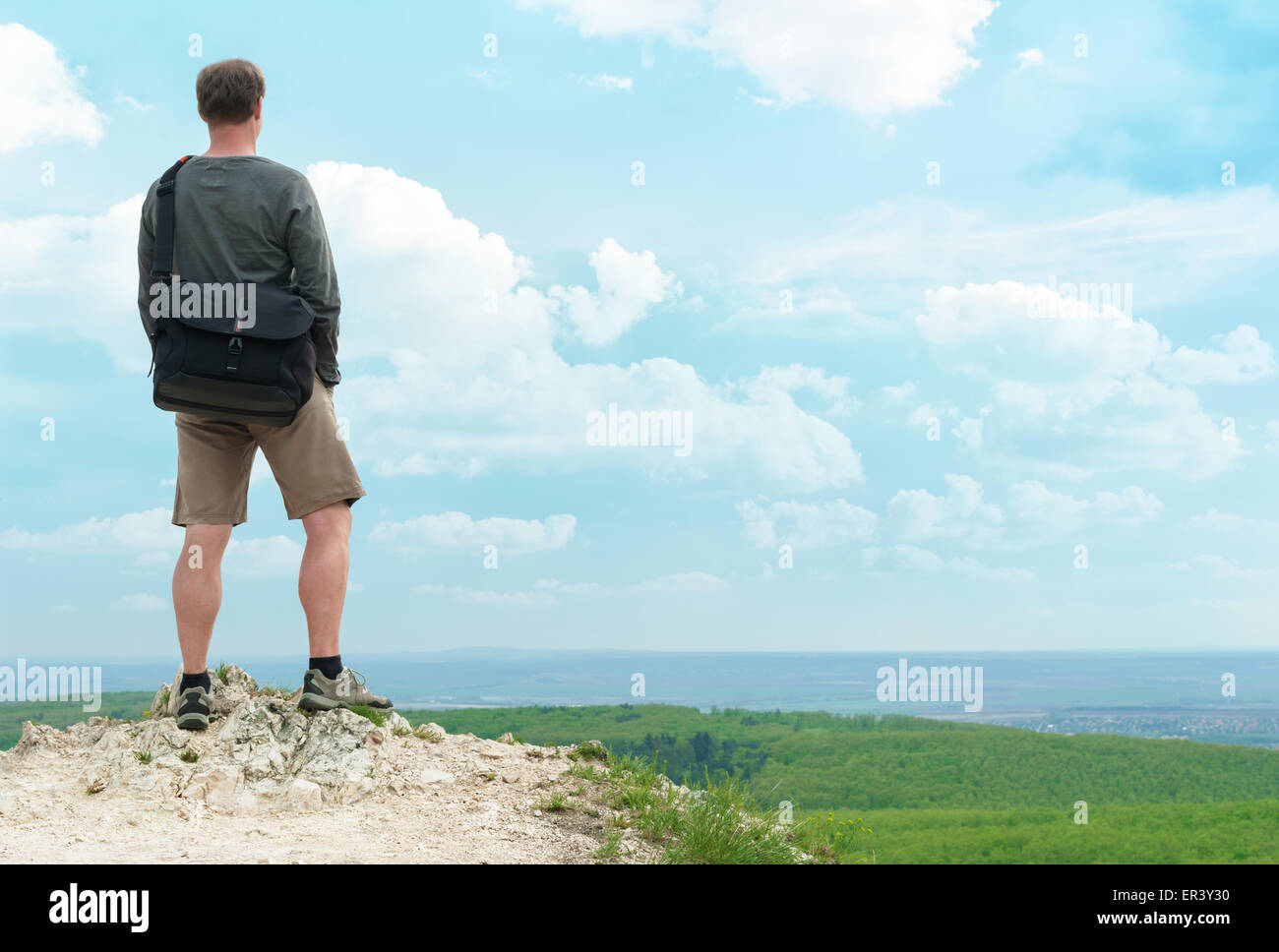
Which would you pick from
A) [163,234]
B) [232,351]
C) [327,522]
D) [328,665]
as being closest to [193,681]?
[328,665]

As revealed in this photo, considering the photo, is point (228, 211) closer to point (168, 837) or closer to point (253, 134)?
point (253, 134)

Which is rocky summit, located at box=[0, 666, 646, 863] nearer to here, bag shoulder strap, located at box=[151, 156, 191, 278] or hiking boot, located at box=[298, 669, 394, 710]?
hiking boot, located at box=[298, 669, 394, 710]

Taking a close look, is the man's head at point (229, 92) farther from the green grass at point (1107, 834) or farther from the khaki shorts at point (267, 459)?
the green grass at point (1107, 834)

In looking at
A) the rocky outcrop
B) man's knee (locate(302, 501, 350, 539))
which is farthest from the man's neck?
the rocky outcrop

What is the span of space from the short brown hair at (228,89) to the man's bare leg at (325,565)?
7.94 ft

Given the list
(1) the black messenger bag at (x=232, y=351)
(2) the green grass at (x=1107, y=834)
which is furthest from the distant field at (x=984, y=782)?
(1) the black messenger bag at (x=232, y=351)

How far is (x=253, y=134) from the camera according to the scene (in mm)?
5500

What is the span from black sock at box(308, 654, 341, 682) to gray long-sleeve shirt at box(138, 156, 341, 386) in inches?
79.8

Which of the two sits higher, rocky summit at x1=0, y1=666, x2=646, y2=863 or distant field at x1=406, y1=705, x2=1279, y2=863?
rocky summit at x1=0, y1=666, x2=646, y2=863

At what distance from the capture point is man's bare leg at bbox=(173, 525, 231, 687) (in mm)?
5426

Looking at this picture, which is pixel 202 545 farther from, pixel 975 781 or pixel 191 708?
pixel 975 781

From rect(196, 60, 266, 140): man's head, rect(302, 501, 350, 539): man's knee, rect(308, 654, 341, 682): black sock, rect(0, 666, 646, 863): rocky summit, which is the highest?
rect(196, 60, 266, 140): man's head

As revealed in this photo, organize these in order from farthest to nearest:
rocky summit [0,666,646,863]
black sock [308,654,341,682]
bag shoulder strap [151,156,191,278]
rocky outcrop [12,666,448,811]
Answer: black sock [308,654,341,682]
bag shoulder strap [151,156,191,278]
rocky outcrop [12,666,448,811]
rocky summit [0,666,646,863]

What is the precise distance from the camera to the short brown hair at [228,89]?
17.6 ft
